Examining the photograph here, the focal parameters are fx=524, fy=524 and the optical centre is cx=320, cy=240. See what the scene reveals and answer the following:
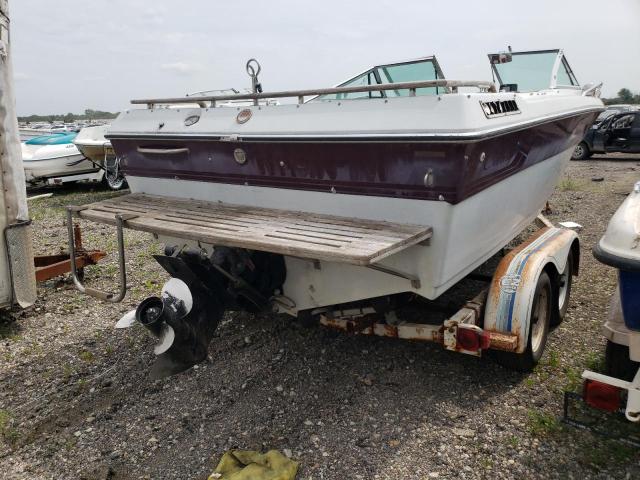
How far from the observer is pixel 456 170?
2.54m

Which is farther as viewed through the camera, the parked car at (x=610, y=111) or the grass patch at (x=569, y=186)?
the parked car at (x=610, y=111)

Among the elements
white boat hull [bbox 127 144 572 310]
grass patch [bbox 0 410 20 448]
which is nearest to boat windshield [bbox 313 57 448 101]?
white boat hull [bbox 127 144 572 310]

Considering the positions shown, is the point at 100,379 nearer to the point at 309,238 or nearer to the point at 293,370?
the point at 293,370

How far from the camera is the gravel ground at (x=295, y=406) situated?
2.59 m

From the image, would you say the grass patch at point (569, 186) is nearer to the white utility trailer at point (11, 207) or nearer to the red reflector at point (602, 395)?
the red reflector at point (602, 395)

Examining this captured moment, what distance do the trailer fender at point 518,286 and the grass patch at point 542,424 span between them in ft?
1.15

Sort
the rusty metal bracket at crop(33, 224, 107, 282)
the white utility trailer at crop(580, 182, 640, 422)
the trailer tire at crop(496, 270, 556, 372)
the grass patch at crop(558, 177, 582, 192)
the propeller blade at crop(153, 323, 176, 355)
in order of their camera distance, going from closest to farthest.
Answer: the white utility trailer at crop(580, 182, 640, 422) → the propeller blade at crop(153, 323, 176, 355) → the trailer tire at crop(496, 270, 556, 372) → the rusty metal bracket at crop(33, 224, 107, 282) → the grass patch at crop(558, 177, 582, 192)

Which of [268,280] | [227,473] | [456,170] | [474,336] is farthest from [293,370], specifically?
[456,170]

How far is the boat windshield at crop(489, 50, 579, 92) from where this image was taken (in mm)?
5219

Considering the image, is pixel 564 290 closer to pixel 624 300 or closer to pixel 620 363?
pixel 620 363

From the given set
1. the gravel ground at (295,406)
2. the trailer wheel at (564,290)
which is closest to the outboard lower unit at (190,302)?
the gravel ground at (295,406)

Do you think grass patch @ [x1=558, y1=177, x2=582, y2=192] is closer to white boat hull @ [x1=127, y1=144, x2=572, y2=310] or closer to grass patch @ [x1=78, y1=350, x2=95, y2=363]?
white boat hull @ [x1=127, y1=144, x2=572, y2=310]

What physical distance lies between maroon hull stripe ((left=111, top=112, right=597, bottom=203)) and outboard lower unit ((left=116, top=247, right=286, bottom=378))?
575 millimetres

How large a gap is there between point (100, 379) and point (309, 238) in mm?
1925
